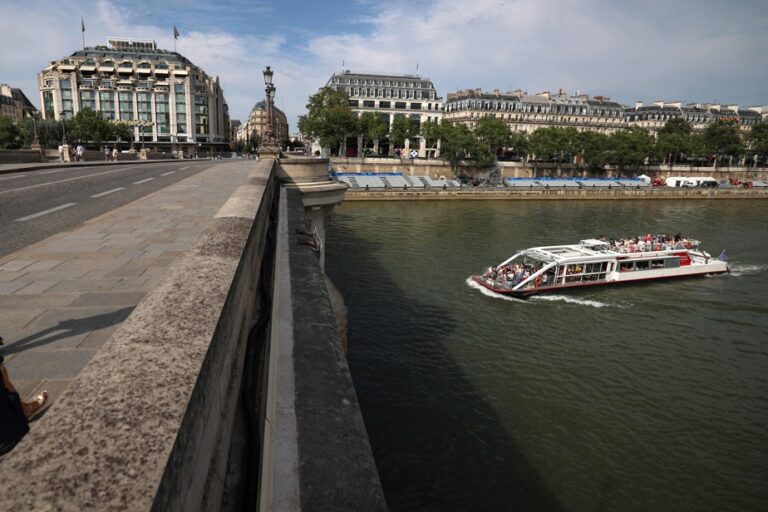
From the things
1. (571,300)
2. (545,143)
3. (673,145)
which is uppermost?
(673,145)

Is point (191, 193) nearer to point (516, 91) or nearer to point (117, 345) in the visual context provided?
point (117, 345)

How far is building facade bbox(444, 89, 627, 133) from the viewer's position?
104375 mm

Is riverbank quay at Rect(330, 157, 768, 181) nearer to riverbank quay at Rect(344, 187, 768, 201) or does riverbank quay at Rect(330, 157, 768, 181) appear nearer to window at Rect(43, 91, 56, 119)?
riverbank quay at Rect(344, 187, 768, 201)

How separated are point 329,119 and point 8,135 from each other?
147 ft

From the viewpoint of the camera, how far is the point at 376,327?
61.7 ft

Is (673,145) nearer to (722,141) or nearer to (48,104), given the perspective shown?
(722,141)

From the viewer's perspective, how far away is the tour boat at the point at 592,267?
2362cm

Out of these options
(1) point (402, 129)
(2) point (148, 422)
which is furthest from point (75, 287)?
(1) point (402, 129)

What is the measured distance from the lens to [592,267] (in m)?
25.3

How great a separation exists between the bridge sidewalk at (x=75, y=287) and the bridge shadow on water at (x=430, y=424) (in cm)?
696

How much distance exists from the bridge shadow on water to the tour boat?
4.51 meters

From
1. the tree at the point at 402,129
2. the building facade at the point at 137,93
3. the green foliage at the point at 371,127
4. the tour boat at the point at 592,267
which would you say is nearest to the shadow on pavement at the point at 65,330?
the tour boat at the point at 592,267

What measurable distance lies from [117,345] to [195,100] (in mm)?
109359

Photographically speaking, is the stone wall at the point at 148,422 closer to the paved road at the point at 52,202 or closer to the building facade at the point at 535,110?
the paved road at the point at 52,202
